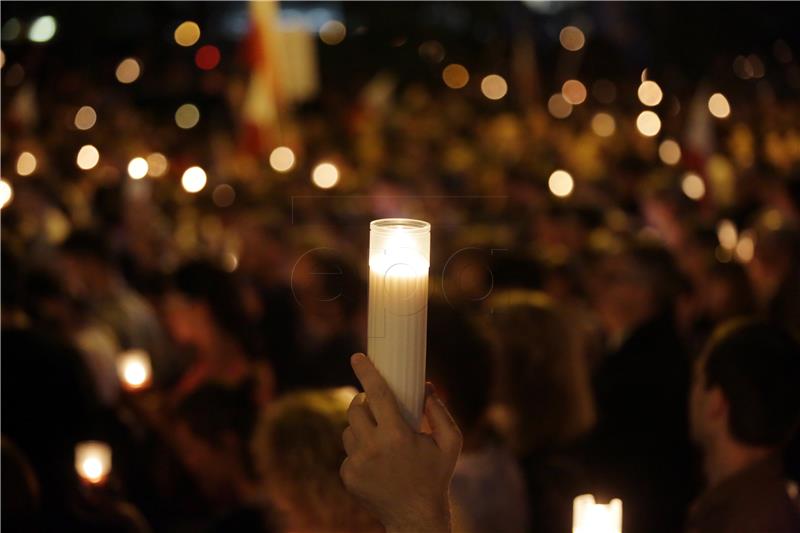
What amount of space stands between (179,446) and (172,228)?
5.54 m

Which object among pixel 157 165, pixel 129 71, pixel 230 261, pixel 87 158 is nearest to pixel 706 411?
pixel 230 261

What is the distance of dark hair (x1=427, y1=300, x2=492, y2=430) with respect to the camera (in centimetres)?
296

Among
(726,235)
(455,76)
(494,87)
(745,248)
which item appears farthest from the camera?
(455,76)

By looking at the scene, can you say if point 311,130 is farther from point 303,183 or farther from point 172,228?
point 172,228

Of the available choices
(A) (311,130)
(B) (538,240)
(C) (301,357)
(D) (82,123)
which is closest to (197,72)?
(A) (311,130)

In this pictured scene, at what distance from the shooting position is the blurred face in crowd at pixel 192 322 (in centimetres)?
421

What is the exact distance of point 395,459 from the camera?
145 centimetres

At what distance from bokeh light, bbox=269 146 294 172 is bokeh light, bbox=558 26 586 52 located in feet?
50.1

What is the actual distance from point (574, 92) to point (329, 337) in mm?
20330

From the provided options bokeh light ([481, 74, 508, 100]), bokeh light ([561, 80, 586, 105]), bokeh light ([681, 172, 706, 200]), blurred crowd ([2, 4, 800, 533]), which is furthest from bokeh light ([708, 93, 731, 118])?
bokeh light ([481, 74, 508, 100])

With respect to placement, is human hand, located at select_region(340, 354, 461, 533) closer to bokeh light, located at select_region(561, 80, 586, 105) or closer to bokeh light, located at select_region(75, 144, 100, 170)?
bokeh light, located at select_region(75, 144, 100, 170)

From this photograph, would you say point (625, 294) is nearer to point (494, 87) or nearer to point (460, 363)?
point (460, 363)

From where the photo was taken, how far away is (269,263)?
630 centimetres

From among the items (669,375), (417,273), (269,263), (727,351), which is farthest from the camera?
(269,263)
